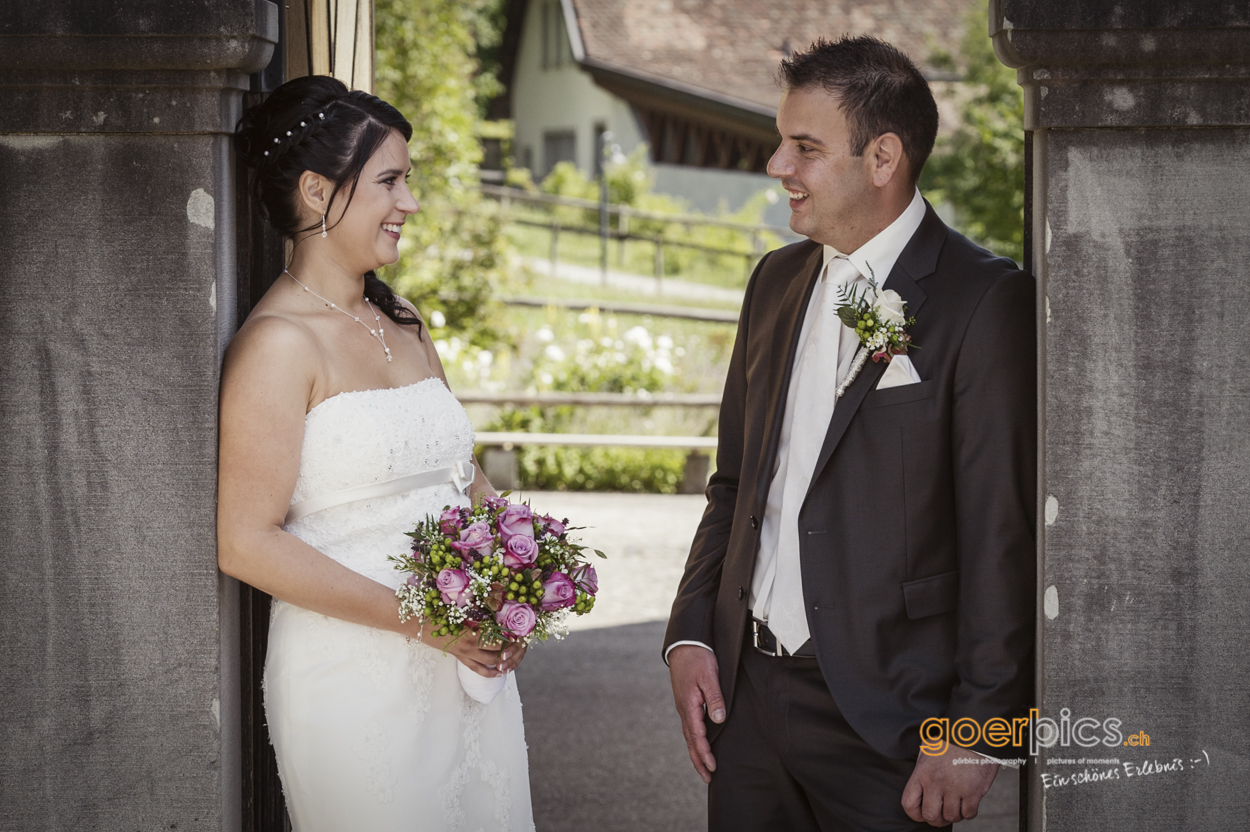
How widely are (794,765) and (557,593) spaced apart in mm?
677

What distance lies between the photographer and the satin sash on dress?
2768 millimetres

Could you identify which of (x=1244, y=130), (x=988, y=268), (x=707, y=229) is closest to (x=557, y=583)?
(x=988, y=268)

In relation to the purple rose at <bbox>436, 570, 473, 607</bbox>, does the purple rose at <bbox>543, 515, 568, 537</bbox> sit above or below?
above

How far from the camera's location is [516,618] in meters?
2.59

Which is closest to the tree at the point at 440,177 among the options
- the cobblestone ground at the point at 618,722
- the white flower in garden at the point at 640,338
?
the white flower in garden at the point at 640,338

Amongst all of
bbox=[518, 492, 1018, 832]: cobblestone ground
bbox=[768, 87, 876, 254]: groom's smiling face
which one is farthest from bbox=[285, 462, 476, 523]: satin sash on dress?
bbox=[768, 87, 876, 254]: groom's smiling face

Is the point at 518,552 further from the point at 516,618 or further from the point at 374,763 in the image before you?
the point at 374,763

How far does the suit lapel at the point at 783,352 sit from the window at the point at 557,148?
1045 inches

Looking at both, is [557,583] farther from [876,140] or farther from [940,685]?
[876,140]

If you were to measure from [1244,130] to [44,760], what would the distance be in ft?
9.57

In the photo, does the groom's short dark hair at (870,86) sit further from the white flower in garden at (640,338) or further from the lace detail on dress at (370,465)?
the white flower in garden at (640,338)

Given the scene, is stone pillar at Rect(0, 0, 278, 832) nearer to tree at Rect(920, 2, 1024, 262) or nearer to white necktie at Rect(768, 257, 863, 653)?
white necktie at Rect(768, 257, 863, 653)

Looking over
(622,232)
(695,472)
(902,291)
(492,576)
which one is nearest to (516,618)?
(492,576)

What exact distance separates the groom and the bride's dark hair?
3.26 feet
